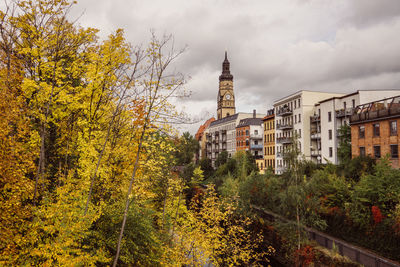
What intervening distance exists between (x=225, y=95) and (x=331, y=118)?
270 feet

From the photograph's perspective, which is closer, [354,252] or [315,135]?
[354,252]

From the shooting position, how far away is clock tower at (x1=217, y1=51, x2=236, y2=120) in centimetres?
12406

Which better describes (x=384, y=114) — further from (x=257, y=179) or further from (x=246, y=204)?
→ (x=246, y=204)

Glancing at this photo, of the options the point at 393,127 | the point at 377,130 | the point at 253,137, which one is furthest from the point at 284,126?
the point at 393,127

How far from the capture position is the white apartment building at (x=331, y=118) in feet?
130

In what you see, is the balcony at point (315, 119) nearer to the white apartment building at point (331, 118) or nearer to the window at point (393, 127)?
the white apartment building at point (331, 118)

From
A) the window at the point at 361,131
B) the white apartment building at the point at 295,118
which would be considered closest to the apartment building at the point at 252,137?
the white apartment building at the point at 295,118

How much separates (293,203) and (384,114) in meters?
16.9

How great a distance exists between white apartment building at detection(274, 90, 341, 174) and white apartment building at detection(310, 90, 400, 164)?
0.97 m

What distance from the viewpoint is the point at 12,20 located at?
11.8 metres

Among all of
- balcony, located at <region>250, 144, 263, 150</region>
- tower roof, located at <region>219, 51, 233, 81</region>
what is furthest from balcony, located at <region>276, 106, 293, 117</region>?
tower roof, located at <region>219, 51, 233, 81</region>

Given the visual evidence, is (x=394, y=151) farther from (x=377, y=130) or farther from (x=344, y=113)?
(x=344, y=113)

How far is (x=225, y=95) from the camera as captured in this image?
409ft

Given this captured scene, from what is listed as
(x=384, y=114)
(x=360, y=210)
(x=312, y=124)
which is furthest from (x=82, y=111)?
(x=312, y=124)
